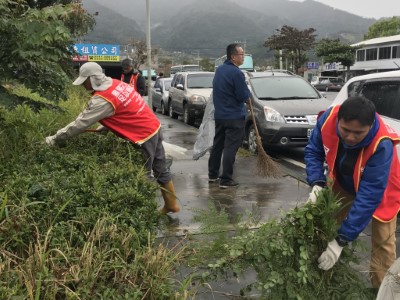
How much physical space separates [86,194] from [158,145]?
5.70 ft

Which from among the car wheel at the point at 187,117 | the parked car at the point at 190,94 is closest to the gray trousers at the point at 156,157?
the parked car at the point at 190,94

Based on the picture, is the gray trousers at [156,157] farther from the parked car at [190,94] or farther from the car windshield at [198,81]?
the car windshield at [198,81]

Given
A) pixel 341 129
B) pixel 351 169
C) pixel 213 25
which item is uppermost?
pixel 213 25

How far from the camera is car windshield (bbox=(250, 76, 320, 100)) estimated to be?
A: 9.23 meters

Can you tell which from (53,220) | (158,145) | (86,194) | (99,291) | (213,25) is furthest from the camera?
(213,25)

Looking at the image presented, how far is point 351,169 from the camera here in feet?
9.50

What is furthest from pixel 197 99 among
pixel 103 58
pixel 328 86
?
pixel 328 86

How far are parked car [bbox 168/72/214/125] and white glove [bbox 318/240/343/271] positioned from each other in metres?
10.4

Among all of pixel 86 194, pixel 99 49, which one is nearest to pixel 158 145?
pixel 86 194

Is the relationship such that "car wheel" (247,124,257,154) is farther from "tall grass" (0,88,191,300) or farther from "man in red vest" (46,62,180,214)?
"tall grass" (0,88,191,300)

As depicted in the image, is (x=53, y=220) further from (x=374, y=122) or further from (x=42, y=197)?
(x=374, y=122)

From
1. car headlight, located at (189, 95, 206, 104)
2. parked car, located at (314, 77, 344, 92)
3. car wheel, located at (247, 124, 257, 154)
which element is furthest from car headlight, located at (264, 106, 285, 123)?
parked car, located at (314, 77, 344, 92)

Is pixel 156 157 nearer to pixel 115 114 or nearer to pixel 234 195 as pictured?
pixel 115 114

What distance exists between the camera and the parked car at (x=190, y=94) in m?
13.0
